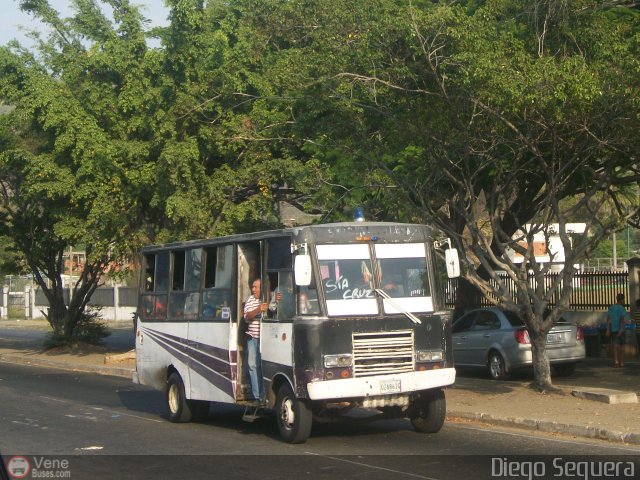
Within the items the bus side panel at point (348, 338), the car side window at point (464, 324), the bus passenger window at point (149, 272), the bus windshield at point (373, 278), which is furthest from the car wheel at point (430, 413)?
the car side window at point (464, 324)

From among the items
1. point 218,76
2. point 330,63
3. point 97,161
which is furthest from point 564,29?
point 97,161

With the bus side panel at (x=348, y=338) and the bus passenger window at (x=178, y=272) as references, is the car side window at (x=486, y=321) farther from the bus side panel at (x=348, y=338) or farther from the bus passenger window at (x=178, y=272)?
the bus side panel at (x=348, y=338)

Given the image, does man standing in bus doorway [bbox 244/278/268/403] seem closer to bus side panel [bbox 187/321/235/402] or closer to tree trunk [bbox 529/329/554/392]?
bus side panel [bbox 187/321/235/402]

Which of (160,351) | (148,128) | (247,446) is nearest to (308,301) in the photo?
(247,446)

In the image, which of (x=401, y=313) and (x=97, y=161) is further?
(x=97, y=161)

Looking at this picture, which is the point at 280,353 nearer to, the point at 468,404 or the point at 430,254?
the point at 430,254

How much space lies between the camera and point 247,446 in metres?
12.2

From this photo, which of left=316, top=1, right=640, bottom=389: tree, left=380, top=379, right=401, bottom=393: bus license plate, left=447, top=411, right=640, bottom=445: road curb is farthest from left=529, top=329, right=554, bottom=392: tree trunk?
left=380, top=379, right=401, bottom=393: bus license plate

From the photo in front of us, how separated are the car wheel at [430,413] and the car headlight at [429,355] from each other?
0.56m

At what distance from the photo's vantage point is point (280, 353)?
1197 centimetres

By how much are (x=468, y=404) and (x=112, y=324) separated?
4117cm

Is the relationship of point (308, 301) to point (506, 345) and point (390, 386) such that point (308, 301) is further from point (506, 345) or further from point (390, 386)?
point (506, 345)

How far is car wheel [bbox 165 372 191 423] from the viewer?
1472 centimetres

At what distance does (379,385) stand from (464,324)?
10.5 metres
